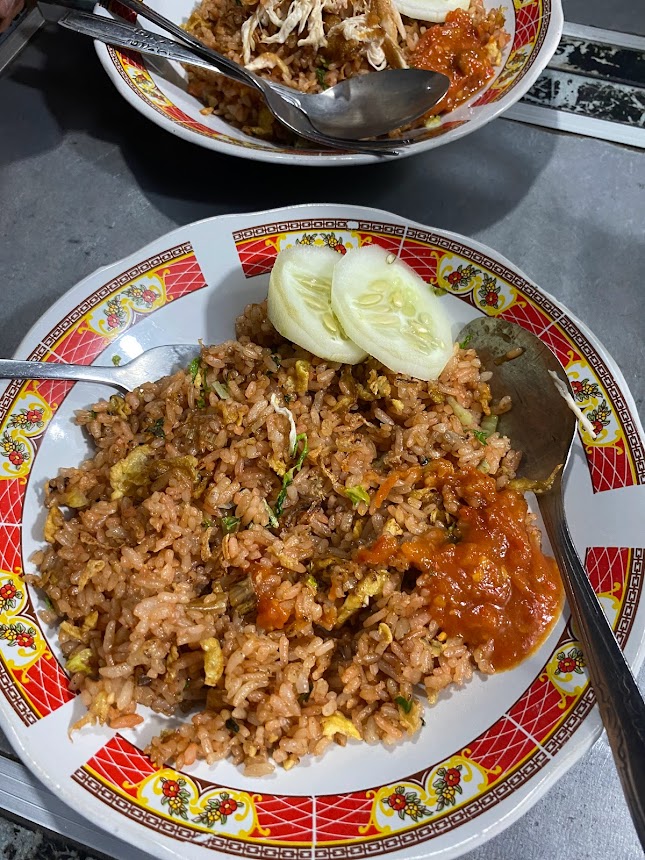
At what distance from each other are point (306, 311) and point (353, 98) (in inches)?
67.7

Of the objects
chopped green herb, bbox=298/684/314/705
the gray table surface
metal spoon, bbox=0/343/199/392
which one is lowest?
chopped green herb, bbox=298/684/314/705

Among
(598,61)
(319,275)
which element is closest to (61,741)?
(319,275)

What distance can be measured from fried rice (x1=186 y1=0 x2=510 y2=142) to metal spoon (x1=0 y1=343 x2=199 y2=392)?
1.59 m

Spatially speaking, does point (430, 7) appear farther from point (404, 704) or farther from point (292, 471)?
point (404, 704)

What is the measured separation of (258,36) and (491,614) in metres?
3.61

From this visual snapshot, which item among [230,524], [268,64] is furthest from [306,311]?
[268,64]

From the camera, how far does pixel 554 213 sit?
4.16 metres

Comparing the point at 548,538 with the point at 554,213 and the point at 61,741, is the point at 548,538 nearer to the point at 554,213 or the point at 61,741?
the point at 61,741

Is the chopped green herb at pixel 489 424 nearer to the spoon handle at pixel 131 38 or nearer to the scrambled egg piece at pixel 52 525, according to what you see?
the scrambled egg piece at pixel 52 525

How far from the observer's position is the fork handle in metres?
2.78

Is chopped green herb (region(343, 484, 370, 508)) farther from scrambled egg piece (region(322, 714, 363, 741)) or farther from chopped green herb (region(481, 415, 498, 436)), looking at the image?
scrambled egg piece (region(322, 714, 363, 741))

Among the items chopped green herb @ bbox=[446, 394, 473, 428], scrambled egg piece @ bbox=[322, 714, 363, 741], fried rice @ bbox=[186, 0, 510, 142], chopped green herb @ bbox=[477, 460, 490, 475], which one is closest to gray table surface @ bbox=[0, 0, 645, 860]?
fried rice @ bbox=[186, 0, 510, 142]

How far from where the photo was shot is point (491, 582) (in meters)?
2.51

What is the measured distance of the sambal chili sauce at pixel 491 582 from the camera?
97.3 inches
